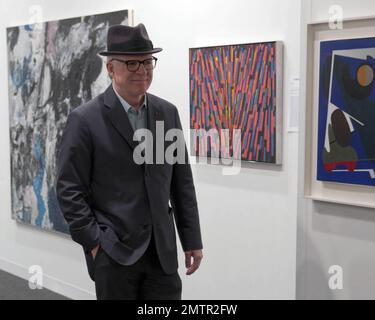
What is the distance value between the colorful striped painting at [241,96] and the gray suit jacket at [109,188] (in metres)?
0.69

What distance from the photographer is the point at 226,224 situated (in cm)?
277

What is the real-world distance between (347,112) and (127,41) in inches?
34.8

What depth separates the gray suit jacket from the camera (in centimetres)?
195

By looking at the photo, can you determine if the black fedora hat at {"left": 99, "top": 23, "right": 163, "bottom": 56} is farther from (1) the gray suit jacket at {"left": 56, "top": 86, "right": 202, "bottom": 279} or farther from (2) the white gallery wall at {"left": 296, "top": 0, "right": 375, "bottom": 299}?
(2) the white gallery wall at {"left": 296, "top": 0, "right": 375, "bottom": 299}

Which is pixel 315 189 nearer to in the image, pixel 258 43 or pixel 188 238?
pixel 188 238

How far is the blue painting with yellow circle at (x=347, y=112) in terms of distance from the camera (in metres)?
2.04

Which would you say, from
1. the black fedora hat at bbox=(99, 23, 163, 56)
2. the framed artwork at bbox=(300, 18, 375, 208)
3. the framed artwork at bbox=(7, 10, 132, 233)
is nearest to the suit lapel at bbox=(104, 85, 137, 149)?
the black fedora hat at bbox=(99, 23, 163, 56)

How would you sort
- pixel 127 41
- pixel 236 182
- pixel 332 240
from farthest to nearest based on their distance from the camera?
pixel 236 182
pixel 332 240
pixel 127 41

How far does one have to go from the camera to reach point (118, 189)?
1.97 m

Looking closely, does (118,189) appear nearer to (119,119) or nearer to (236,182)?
(119,119)

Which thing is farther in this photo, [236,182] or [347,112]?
[236,182]

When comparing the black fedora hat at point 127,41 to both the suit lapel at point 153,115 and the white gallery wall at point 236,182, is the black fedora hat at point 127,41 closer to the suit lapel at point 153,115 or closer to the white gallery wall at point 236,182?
the suit lapel at point 153,115

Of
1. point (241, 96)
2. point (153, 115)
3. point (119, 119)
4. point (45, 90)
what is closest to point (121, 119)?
point (119, 119)

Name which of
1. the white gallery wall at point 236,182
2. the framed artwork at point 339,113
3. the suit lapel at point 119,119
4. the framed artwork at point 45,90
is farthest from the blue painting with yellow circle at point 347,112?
the framed artwork at point 45,90
